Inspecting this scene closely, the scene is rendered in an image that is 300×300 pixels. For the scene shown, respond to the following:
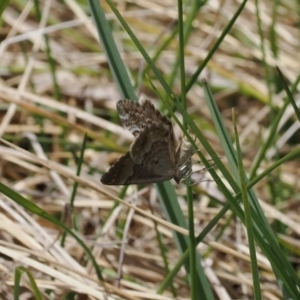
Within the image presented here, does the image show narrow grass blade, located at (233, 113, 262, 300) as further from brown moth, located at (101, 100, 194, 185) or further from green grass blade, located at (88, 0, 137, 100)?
green grass blade, located at (88, 0, 137, 100)

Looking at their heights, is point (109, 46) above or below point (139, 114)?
above

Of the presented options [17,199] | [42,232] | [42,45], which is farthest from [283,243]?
[42,45]

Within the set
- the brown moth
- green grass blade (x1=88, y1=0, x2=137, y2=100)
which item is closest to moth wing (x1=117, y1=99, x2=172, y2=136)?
the brown moth

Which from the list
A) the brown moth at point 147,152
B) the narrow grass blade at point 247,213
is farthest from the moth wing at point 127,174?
the narrow grass blade at point 247,213

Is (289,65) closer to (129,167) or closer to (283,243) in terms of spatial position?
(283,243)

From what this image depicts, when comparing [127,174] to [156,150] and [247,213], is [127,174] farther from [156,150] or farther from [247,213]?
[247,213]

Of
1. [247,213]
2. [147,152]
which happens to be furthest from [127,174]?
[247,213]

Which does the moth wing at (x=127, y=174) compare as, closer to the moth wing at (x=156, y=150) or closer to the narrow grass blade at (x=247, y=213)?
the moth wing at (x=156, y=150)

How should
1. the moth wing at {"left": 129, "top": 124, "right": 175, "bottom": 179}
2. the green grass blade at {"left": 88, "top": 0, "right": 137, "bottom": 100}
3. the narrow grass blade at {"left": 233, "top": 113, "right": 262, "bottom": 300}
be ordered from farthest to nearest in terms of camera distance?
the green grass blade at {"left": 88, "top": 0, "right": 137, "bottom": 100}, the moth wing at {"left": 129, "top": 124, "right": 175, "bottom": 179}, the narrow grass blade at {"left": 233, "top": 113, "right": 262, "bottom": 300}
